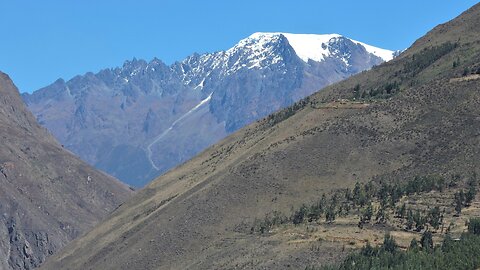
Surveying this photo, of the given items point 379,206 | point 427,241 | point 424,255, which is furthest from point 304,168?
point 424,255

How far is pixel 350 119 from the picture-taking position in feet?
601

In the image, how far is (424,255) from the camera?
11312cm

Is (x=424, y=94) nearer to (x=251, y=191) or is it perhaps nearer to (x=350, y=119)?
(x=350, y=119)

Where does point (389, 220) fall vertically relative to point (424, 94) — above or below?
below

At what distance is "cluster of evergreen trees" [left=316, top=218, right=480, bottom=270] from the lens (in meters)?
110

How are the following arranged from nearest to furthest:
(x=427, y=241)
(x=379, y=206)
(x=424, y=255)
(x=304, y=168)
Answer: (x=424, y=255)
(x=427, y=241)
(x=379, y=206)
(x=304, y=168)

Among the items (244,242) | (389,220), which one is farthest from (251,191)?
(389,220)

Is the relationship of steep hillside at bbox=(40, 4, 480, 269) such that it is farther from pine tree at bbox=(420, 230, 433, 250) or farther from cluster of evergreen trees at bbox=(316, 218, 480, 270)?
pine tree at bbox=(420, 230, 433, 250)

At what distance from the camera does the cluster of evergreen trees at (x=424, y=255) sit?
360 feet

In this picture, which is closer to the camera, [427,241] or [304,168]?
[427,241]

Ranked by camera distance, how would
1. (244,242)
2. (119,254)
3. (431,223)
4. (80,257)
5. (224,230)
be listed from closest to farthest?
1. (431,223)
2. (244,242)
3. (224,230)
4. (119,254)
5. (80,257)

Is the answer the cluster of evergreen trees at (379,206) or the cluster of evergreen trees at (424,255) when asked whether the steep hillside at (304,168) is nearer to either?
the cluster of evergreen trees at (379,206)

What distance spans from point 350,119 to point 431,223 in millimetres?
53473

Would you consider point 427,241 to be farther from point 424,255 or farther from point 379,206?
point 379,206
